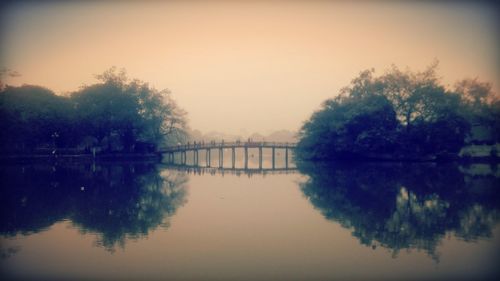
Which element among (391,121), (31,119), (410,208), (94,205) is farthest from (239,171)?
(31,119)

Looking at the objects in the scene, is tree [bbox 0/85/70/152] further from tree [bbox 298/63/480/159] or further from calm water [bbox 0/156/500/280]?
tree [bbox 298/63/480/159]

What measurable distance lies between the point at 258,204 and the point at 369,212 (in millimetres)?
5564

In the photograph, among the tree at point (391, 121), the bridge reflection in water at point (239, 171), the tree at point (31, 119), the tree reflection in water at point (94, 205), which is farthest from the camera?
the tree at point (391, 121)

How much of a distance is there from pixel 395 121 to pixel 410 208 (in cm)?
3168

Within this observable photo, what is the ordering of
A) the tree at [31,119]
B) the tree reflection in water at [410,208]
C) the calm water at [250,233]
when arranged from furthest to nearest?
1. the tree at [31,119]
2. the tree reflection in water at [410,208]
3. the calm water at [250,233]

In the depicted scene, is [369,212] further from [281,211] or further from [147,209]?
[147,209]

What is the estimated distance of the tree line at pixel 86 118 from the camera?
43.4 m

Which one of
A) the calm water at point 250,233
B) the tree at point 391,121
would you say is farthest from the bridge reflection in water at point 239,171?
the calm water at point 250,233

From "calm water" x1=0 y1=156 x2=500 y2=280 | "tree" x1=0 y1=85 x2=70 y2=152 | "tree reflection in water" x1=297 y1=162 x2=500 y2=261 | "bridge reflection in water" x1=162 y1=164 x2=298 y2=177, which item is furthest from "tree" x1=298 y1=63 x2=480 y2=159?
"tree" x1=0 y1=85 x2=70 y2=152

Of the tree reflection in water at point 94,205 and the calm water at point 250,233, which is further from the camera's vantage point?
the tree reflection in water at point 94,205

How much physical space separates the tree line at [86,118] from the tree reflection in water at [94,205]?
18459 mm

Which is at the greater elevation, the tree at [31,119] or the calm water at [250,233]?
the tree at [31,119]

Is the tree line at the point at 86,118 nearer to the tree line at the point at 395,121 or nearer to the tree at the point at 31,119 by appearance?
the tree at the point at 31,119

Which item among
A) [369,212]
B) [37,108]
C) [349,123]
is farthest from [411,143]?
[37,108]
